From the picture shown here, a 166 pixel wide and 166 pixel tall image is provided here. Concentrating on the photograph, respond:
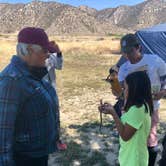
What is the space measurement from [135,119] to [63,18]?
243ft

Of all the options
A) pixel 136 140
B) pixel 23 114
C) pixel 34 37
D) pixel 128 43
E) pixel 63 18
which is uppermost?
pixel 34 37

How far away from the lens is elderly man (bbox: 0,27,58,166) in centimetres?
270

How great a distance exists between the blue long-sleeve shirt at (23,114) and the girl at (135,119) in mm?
739

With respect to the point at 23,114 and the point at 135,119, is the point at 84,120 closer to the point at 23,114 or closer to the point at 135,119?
the point at 135,119

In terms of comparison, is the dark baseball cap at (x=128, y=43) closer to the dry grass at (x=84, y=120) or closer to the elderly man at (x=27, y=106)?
the elderly man at (x=27, y=106)

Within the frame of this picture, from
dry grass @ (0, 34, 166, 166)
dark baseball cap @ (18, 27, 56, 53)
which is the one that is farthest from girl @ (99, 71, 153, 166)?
dry grass @ (0, 34, 166, 166)

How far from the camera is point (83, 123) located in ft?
29.4

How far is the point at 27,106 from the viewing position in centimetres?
277

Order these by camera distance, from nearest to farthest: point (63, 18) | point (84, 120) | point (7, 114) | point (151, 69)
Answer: point (7, 114), point (151, 69), point (84, 120), point (63, 18)

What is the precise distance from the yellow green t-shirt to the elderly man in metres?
0.78

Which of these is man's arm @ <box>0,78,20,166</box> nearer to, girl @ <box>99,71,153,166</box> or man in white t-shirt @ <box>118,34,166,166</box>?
girl @ <box>99,71,153,166</box>

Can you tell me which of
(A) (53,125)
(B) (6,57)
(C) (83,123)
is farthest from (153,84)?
(B) (6,57)

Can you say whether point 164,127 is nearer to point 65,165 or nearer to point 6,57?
point 65,165

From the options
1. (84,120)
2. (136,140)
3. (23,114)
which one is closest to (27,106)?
(23,114)
